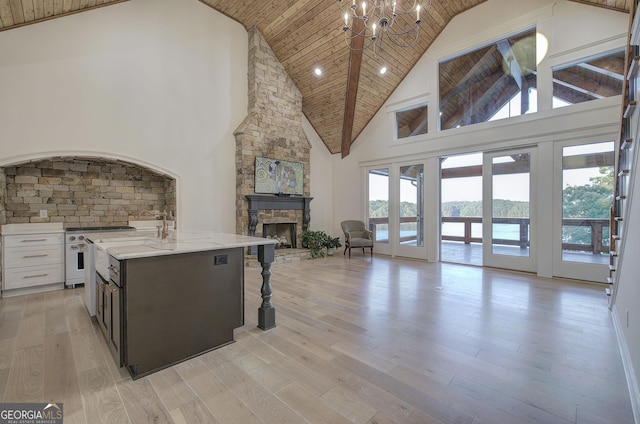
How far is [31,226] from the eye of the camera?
12.9ft

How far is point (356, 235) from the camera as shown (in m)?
7.18

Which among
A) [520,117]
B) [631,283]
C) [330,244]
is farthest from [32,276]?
[520,117]

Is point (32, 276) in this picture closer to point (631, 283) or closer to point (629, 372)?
point (629, 372)

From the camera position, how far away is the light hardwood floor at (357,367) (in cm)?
163

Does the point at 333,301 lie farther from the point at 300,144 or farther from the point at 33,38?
the point at 33,38

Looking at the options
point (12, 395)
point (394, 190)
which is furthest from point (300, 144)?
point (12, 395)

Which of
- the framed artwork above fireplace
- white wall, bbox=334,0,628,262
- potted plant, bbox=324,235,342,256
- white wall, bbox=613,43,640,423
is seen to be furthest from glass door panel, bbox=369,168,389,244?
white wall, bbox=613,43,640,423

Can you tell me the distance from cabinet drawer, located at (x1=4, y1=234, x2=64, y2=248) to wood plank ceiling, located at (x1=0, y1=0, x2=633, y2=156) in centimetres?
331

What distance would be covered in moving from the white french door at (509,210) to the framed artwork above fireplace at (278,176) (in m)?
4.08

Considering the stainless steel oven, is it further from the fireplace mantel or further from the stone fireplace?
the stone fireplace

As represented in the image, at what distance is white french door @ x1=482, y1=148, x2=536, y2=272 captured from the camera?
16.5ft

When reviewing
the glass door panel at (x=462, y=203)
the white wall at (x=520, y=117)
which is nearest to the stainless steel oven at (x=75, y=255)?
the white wall at (x=520, y=117)

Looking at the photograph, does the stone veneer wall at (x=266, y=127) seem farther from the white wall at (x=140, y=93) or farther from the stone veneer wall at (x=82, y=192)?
the stone veneer wall at (x=82, y=192)

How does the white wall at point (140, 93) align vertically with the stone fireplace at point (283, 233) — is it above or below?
above
